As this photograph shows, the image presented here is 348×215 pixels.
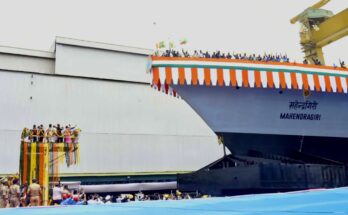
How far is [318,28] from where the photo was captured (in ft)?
70.1

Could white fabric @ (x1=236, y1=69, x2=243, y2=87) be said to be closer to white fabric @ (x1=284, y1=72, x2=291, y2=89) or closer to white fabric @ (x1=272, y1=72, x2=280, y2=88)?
white fabric @ (x1=272, y1=72, x2=280, y2=88)

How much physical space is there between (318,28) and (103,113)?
1632 cm

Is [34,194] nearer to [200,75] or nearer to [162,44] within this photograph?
[162,44]

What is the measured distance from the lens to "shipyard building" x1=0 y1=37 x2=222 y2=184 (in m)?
24.0

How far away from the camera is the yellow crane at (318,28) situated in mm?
17875

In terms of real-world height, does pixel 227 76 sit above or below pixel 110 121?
below

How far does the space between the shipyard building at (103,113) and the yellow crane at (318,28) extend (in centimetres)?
1095

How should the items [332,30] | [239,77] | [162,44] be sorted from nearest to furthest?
[239,77]
[162,44]
[332,30]

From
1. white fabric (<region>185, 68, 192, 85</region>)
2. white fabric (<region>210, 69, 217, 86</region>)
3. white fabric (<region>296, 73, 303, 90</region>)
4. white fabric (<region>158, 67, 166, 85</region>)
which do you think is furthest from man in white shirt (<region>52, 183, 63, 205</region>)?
white fabric (<region>296, 73, 303, 90</region>)

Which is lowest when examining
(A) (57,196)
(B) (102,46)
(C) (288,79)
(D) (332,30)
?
(A) (57,196)

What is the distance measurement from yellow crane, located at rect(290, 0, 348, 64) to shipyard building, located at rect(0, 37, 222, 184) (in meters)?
10.9

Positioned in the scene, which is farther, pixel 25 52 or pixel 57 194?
pixel 25 52

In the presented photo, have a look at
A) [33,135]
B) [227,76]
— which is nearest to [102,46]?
[33,135]

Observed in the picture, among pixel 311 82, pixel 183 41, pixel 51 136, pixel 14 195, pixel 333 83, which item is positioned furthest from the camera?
pixel 51 136
